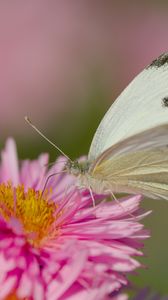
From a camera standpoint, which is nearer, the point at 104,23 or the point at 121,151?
the point at 121,151

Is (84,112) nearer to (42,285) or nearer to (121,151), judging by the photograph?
(121,151)

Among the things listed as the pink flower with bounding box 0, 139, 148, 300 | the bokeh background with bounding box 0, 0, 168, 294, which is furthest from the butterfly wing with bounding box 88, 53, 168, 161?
the bokeh background with bounding box 0, 0, 168, 294

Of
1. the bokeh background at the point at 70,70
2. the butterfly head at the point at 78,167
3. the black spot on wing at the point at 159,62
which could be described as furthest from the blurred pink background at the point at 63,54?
the black spot on wing at the point at 159,62

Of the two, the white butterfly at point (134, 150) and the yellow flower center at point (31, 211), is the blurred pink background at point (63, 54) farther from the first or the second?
the yellow flower center at point (31, 211)

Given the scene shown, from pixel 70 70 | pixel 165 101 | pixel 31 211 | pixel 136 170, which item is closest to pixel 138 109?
pixel 165 101

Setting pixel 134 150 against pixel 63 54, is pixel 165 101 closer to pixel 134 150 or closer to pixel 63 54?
pixel 134 150

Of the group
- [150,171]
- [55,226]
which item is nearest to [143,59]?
[150,171]
